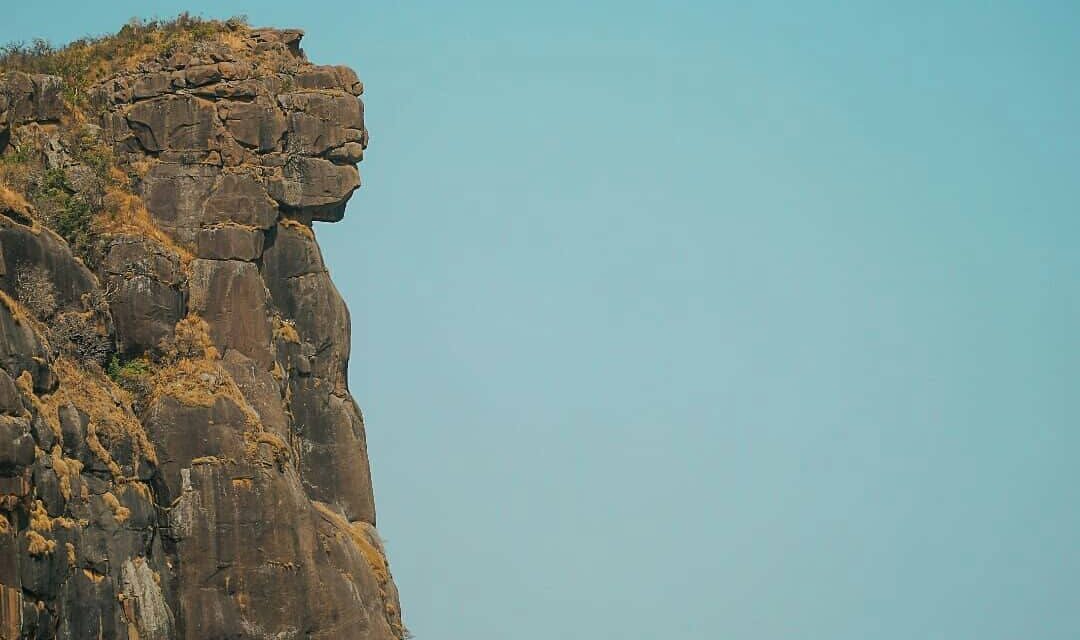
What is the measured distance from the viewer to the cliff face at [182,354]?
259ft

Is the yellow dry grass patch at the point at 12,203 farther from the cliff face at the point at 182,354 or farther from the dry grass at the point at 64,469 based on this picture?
the dry grass at the point at 64,469

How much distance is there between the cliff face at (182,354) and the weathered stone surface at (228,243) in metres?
0.08

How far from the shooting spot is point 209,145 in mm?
91625

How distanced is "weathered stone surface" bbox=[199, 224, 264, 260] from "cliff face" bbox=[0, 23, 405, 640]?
0.25 ft

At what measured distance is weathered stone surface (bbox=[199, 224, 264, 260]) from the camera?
8975cm

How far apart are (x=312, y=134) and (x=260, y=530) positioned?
680 inches

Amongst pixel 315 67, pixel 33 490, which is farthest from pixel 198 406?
pixel 315 67

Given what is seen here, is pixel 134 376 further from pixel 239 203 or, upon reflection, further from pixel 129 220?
pixel 239 203

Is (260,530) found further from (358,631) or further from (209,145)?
(209,145)

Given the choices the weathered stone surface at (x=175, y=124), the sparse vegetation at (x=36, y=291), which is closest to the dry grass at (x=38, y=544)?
the sparse vegetation at (x=36, y=291)

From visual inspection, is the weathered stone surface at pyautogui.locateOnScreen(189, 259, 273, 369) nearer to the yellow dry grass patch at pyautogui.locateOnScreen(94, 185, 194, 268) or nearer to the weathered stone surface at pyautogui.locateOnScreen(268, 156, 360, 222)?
the yellow dry grass patch at pyautogui.locateOnScreen(94, 185, 194, 268)

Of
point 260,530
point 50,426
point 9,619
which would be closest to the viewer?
point 9,619

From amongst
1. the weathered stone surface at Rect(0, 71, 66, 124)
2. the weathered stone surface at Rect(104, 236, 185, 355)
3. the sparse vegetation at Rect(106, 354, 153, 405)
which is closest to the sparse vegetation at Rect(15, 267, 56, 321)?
the weathered stone surface at Rect(104, 236, 185, 355)

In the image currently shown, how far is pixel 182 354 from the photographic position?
8719 centimetres
